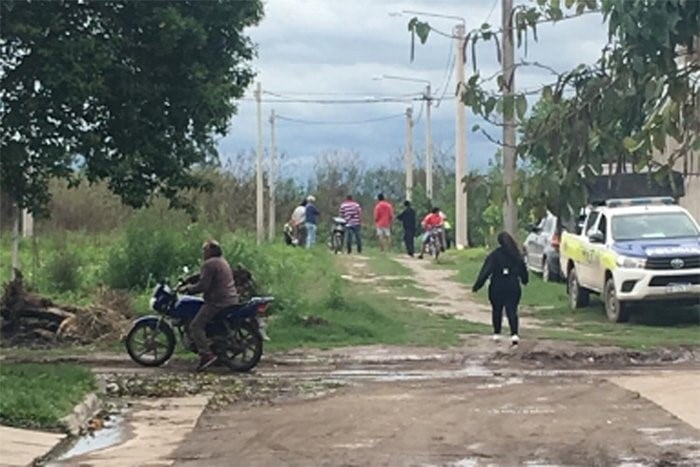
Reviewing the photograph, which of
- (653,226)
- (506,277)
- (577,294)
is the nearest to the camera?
(506,277)

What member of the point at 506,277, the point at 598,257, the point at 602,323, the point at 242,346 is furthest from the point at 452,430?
the point at 598,257

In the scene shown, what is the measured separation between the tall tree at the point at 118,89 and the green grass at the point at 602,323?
6.68m

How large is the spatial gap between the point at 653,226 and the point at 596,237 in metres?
1.02

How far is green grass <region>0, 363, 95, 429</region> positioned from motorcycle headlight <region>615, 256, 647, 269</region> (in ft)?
34.3

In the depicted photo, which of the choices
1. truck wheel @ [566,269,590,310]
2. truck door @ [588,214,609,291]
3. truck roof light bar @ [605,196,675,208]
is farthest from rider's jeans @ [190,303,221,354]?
truck wheel @ [566,269,590,310]

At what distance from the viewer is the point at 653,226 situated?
82.7ft

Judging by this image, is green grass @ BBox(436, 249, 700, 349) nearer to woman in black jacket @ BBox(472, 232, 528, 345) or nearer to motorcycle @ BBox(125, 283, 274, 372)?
woman in black jacket @ BBox(472, 232, 528, 345)

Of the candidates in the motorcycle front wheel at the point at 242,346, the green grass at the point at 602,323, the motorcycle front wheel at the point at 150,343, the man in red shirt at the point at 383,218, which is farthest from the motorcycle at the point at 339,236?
the motorcycle front wheel at the point at 242,346

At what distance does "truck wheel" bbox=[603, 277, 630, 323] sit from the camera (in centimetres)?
2417

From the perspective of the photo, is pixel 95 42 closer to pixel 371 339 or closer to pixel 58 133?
pixel 58 133

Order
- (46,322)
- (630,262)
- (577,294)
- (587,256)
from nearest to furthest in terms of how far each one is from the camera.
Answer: (46,322) < (630,262) < (587,256) < (577,294)

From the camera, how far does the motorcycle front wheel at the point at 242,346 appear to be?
1866 cm

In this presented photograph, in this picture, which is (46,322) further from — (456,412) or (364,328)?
(456,412)

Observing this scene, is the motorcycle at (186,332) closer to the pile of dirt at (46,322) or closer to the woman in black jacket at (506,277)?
the pile of dirt at (46,322)
